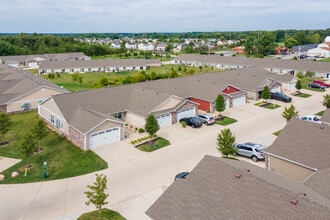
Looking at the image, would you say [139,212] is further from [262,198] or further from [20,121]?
[20,121]

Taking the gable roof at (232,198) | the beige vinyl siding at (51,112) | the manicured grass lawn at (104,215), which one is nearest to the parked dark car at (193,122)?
the beige vinyl siding at (51,112)

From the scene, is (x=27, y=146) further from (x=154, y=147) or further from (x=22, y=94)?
(x=22, y=94)

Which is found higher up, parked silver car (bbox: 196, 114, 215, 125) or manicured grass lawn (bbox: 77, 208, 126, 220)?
parked silver car (bbox: 196, 114, 215, 125)

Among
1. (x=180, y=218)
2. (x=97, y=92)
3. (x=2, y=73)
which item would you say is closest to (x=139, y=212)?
(x=180, y=218)

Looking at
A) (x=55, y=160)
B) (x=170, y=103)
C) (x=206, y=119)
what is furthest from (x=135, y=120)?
(x=55, y=160)

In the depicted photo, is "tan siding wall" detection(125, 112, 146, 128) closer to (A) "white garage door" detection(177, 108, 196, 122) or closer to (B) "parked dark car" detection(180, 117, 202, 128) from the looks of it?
(A) "white garage door" detection(177, 108, 196, 122)

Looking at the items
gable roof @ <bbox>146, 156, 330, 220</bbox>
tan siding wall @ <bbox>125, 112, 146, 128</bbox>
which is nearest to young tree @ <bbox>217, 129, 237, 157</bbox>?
gable roof @ <bbox>146, 156, 330, 220</bbox>
